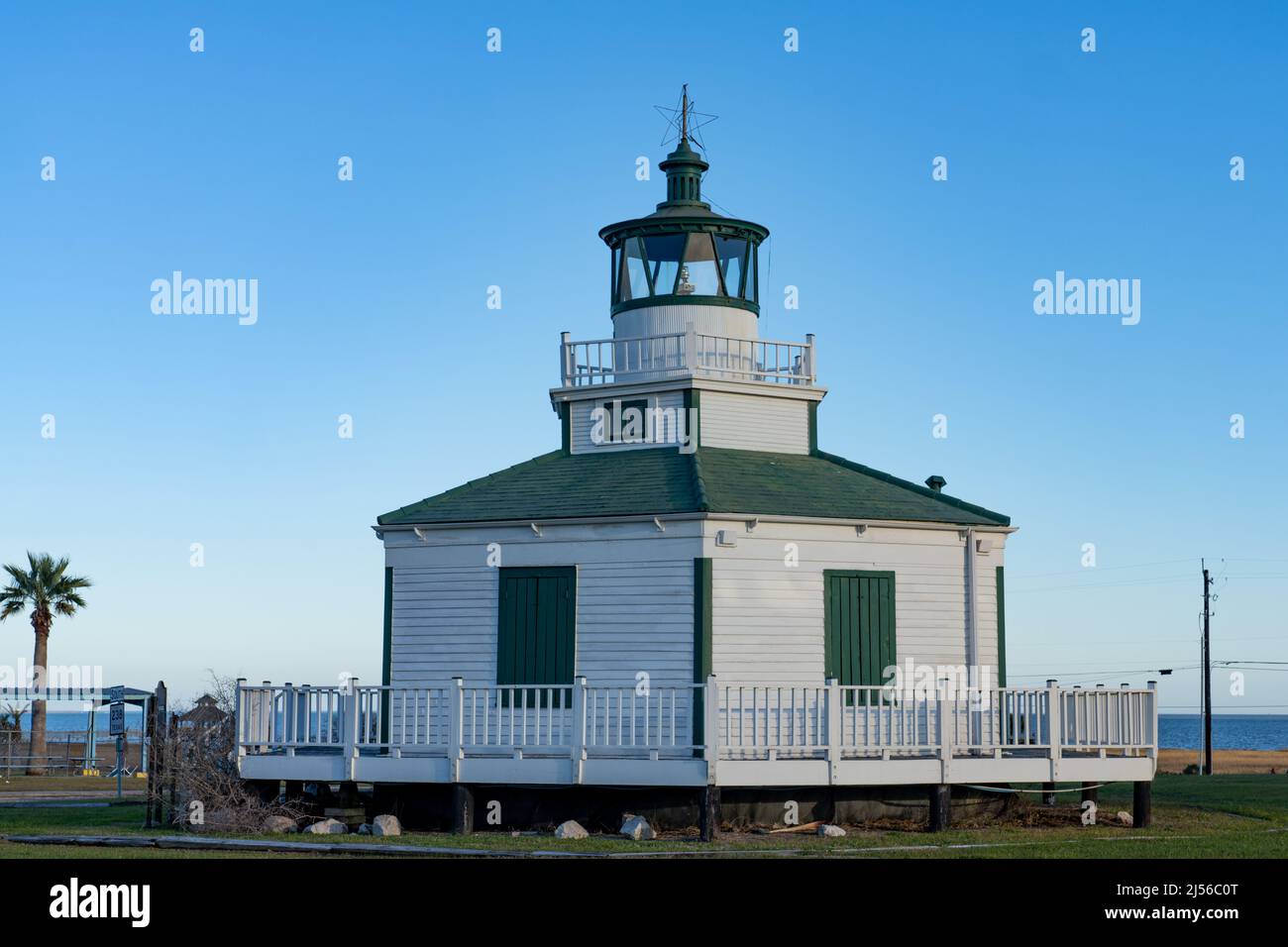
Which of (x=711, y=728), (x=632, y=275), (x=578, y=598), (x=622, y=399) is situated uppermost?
(x=632, y=275)

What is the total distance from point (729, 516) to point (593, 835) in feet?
14.8

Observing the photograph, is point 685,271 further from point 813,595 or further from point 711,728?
point 711,728

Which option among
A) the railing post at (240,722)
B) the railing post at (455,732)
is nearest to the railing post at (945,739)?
the railing post at (455,732)

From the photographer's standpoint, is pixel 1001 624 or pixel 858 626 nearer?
pixel 858 626

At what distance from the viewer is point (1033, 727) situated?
69.6 ft

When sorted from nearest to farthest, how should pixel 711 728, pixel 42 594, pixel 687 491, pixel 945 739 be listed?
1. pixel 711 728
2. pixel 945 739
3. pixel 687 491
4. pixel 42 594

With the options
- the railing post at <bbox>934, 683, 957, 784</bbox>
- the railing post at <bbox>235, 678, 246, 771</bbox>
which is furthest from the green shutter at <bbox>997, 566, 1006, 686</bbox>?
the railing post at <bbox>235, 678, 246, 771</bbox>

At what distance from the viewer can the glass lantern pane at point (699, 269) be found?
25.2 meters

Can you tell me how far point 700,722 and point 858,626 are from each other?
2793 millimetres

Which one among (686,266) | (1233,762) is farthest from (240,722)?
(1233,762)

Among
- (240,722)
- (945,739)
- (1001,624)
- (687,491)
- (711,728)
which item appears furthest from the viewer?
(1001,624)

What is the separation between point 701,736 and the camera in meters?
20.7

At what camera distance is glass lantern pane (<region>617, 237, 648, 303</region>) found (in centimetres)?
2542
